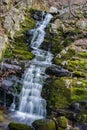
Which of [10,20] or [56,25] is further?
[56,25]

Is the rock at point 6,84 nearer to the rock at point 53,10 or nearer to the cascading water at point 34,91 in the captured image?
the cascading water at point 34,91

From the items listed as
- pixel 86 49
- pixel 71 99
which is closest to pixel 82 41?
pixel 86 49

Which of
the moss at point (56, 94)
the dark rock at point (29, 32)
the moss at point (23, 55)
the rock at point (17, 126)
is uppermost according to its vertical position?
the dark rock at point (29, 32)

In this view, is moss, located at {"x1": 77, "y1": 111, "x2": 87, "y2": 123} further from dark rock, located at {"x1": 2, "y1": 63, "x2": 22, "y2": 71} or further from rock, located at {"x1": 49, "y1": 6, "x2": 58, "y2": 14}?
rock, located at {"x1": 49, "y1": 6, "x2": 58, "y2": 14}

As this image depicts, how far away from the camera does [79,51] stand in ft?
92.6

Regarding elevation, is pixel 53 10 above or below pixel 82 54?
above

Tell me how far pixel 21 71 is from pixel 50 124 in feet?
23.5

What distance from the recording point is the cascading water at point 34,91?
2045cm

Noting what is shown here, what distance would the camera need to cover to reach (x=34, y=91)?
22.0m

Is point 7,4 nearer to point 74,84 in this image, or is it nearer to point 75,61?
point 75,61

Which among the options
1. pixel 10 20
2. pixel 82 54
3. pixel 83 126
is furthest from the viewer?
pixel 10 20

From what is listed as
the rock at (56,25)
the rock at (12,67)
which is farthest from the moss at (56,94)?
the rock at (56,25)

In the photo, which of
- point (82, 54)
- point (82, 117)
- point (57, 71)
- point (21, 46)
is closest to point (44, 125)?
point (82, 117)

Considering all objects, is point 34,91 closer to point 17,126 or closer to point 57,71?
point 57,71
